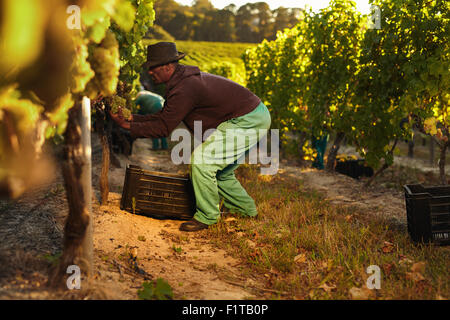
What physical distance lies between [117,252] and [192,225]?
0.93 metres

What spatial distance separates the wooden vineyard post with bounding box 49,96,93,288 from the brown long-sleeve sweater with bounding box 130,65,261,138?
129 centimetres

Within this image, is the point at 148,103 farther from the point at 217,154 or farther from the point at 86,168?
the point at 86,168

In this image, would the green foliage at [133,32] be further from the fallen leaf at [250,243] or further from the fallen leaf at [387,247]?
the fallen leaf at [387,247]

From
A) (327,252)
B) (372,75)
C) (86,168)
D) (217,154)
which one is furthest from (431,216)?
(86,168)

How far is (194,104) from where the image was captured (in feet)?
12.0

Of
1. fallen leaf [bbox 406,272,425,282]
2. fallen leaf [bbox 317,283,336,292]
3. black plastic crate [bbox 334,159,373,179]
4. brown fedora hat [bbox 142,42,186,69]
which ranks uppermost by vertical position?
brown fedora hat [bbox 142,42,186,69]

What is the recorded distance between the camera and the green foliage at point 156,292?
2.32 meters

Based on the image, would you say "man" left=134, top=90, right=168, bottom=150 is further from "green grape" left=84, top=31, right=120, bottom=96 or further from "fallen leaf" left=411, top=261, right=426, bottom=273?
"fallen leaf" left=411, top=261, right=426, bottom=273

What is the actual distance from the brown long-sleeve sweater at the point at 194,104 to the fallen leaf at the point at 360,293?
198 centimetres

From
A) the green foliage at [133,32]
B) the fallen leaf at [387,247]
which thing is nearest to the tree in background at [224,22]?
the green foliage at [133,32]

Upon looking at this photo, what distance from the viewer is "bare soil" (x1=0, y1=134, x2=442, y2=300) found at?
2289 millimetres

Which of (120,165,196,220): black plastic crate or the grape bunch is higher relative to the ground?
the grape bunch

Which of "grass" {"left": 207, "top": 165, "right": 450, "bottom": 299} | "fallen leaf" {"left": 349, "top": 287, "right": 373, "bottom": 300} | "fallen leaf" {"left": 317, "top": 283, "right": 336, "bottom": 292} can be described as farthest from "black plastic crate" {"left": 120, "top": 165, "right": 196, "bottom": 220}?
"fallen leaf" {"left": 349, "top": 287, "right": 373, "bottom": 300}

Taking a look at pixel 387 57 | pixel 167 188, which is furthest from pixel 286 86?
pixel 167 188
